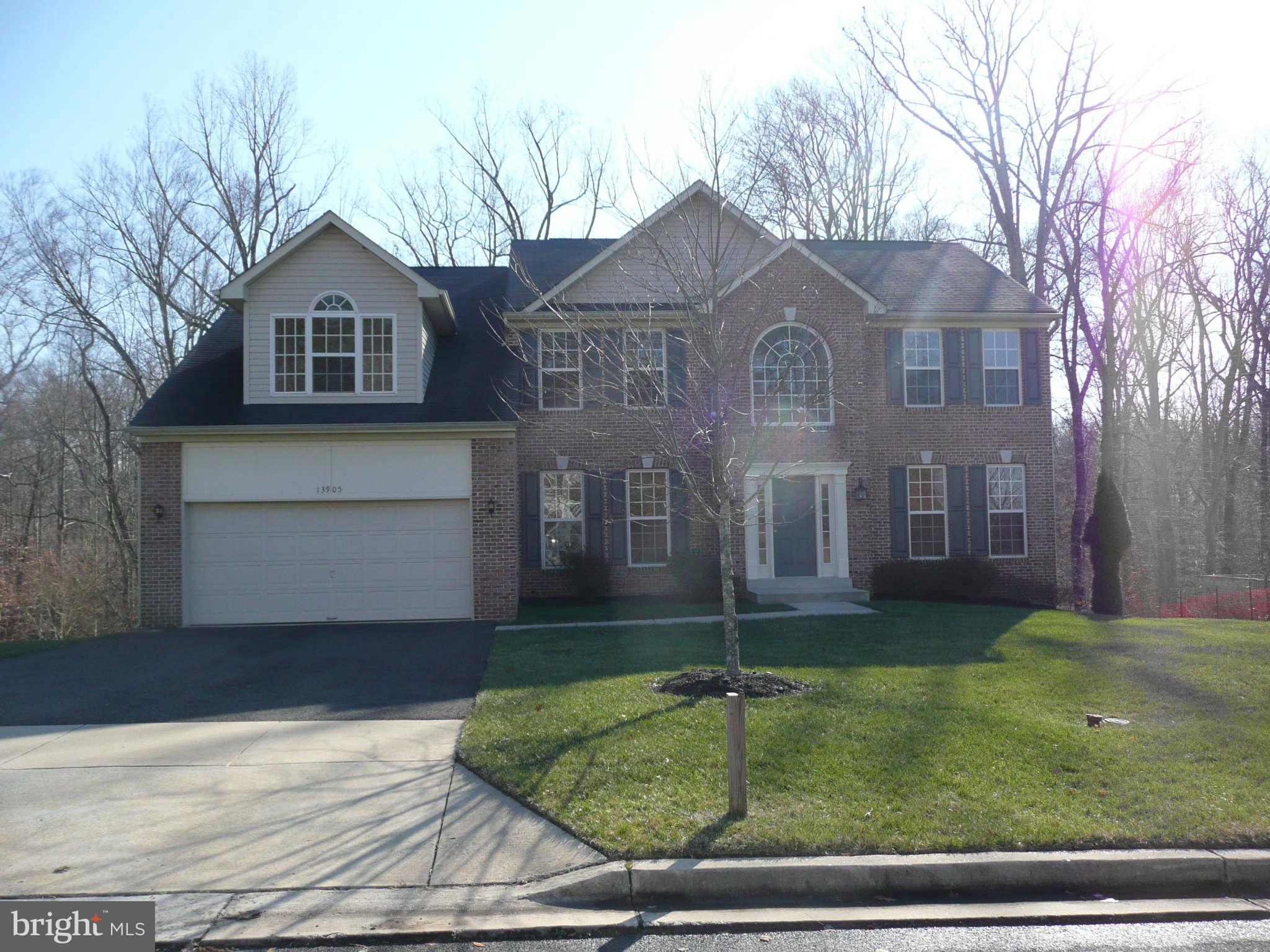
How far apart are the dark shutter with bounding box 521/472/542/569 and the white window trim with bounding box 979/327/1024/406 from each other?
965 cm

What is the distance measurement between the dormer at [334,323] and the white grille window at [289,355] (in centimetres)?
1

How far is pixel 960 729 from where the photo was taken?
7.78 metres

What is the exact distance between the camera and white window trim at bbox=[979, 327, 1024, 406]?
19734mm

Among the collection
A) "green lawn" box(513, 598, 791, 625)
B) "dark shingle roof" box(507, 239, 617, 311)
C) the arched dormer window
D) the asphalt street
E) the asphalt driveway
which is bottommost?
the asphalt street

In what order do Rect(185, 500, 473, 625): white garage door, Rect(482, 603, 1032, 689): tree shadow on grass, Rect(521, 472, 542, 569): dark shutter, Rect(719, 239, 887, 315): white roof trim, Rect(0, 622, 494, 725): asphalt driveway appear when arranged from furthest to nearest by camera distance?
Rect(521, 472, 542, 569): dark shutter
Rect(719, 239, 887, 315): white roof trim
Rect(185, 500, 473, 625): white garage door
Rect(482, 603, 1032, 689): tree shadow on grass
Rect(0, 622, 494, 725): asphalt driveway

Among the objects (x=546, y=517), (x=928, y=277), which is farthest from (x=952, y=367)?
(x=546, y=517)

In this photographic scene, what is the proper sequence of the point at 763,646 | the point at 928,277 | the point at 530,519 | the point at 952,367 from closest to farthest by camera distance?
the point at 763,646 < the point at 530,519 < the point at 952,367 < the point at 928,277

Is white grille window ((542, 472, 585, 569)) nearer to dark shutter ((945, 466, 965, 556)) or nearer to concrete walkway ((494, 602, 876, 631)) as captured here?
concrete walkway ((494, 602, 876, 631))

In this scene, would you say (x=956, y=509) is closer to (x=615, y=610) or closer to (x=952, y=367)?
(x=952, y=367)

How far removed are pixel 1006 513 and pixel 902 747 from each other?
13.7 meters

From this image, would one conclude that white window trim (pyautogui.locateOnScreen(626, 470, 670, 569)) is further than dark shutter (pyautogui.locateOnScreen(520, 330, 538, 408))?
Yes

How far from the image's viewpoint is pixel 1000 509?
64.3ft
